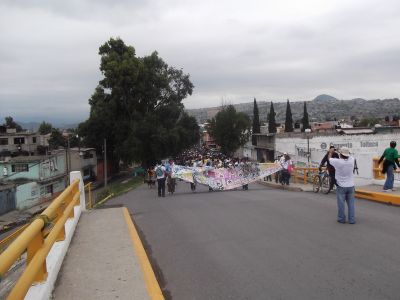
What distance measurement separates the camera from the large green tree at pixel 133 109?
5191cm

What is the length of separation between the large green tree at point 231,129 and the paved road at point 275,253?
8326cm

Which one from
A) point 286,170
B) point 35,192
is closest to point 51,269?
point 286,170

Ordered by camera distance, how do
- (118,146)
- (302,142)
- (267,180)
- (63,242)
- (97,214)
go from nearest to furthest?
(63,242) → (97,214) → (267,180) → (302,142) → (118,146)

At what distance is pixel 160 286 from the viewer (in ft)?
19.6

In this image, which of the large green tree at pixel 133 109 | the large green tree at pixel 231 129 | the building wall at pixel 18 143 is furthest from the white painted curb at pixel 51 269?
the large green tree at pixel 231 129

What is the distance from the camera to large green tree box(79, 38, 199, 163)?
51906mm

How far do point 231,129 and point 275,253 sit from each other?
8828cm

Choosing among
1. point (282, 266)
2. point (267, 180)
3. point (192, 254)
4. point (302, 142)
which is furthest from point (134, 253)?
point (302, 142)

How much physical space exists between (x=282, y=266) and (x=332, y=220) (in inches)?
158

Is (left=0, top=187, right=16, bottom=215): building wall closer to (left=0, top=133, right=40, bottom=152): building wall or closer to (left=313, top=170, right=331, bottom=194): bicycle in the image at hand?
(left=313, top=170, right=331, bottom=194): bicycle

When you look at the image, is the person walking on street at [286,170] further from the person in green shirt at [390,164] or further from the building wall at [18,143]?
the building wall at [18,143]

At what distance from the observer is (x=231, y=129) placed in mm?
95188

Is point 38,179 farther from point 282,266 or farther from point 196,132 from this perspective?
point 282,266

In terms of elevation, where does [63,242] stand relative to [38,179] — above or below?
above
